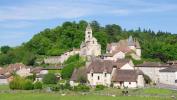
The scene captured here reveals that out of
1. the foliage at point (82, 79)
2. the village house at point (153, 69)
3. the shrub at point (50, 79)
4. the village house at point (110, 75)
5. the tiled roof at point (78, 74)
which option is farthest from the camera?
the village house at point (153, 69)

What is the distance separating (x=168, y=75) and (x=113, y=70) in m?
10.9

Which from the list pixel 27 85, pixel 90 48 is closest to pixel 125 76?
pixel 27 85

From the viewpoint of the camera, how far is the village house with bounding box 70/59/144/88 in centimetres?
8006

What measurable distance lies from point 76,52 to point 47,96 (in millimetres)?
42801

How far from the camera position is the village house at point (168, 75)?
283 ft

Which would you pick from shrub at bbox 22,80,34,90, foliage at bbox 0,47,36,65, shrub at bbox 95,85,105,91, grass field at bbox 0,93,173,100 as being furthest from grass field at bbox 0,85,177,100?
foliage at bbox 0,47,36,65

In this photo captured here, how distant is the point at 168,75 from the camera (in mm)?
87375

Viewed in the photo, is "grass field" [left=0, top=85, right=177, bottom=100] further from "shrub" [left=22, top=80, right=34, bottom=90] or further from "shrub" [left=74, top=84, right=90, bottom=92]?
"shrub" [left=22, top=80, right=34, bottom=90]

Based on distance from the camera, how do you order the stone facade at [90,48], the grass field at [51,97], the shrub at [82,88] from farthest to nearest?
1. the stone facade at [90,48]
2. the shrub at [82,88]
3. the grass field at [51,97]

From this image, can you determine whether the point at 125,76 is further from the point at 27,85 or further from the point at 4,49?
the point at 4,49

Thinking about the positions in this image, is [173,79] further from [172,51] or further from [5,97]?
[5,97]

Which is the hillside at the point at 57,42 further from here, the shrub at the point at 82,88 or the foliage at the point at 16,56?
the shrub at the point at 82,88

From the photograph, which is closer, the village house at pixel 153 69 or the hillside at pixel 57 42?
the village house at pixel 153 69

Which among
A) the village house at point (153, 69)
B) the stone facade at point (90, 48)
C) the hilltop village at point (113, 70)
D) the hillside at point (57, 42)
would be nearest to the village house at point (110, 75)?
the hilltop village at point (113, 70)
